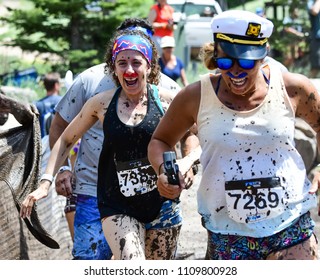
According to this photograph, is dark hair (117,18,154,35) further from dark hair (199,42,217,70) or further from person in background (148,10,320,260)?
person in background (148,10,320,260)

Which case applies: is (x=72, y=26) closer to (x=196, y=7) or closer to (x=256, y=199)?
(x=196, y=7)

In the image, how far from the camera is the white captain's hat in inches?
209

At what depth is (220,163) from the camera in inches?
212

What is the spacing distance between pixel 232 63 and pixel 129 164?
140 centimetres

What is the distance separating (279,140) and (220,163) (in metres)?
0.31

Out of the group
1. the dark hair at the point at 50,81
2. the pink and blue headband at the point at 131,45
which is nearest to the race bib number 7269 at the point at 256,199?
the pink and blue headband at the point at 131,45

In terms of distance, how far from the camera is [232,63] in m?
5.30

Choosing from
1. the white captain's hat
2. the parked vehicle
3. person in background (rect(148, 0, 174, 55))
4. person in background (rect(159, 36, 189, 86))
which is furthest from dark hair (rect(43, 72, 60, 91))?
the parked vehicle

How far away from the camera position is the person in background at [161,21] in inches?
642

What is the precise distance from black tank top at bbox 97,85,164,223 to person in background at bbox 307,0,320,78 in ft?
27.2

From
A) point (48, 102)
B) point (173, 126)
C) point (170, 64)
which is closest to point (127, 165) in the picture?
point (173, 126)

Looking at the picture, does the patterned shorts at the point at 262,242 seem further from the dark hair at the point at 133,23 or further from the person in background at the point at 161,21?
the person in background at the point at 161,21
